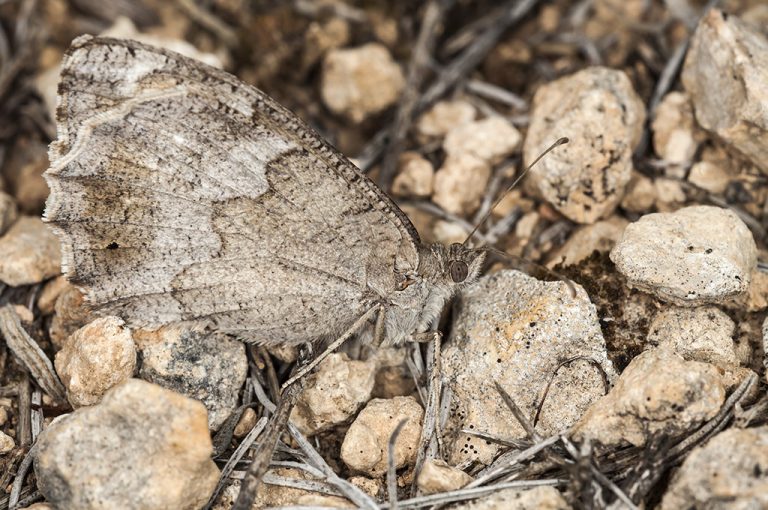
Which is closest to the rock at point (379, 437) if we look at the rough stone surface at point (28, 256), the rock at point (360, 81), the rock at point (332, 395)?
the rock at point (332, 395)

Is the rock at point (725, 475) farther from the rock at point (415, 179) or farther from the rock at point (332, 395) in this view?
the rock at point (415, 179)

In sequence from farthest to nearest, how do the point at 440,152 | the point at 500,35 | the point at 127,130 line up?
the point at 500,35 → the point at 440,152 → the point at 127,130

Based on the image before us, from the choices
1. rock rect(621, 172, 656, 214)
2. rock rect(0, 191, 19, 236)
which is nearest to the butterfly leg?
rock rect(621, 172, 656, 214)

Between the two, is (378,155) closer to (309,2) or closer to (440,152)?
(440,152)

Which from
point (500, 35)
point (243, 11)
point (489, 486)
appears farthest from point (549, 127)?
point (243, 11)

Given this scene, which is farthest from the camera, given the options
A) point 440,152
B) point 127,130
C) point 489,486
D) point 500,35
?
point 500,35

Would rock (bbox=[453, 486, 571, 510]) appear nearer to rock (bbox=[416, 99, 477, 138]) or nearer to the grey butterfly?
the grey butterfly
